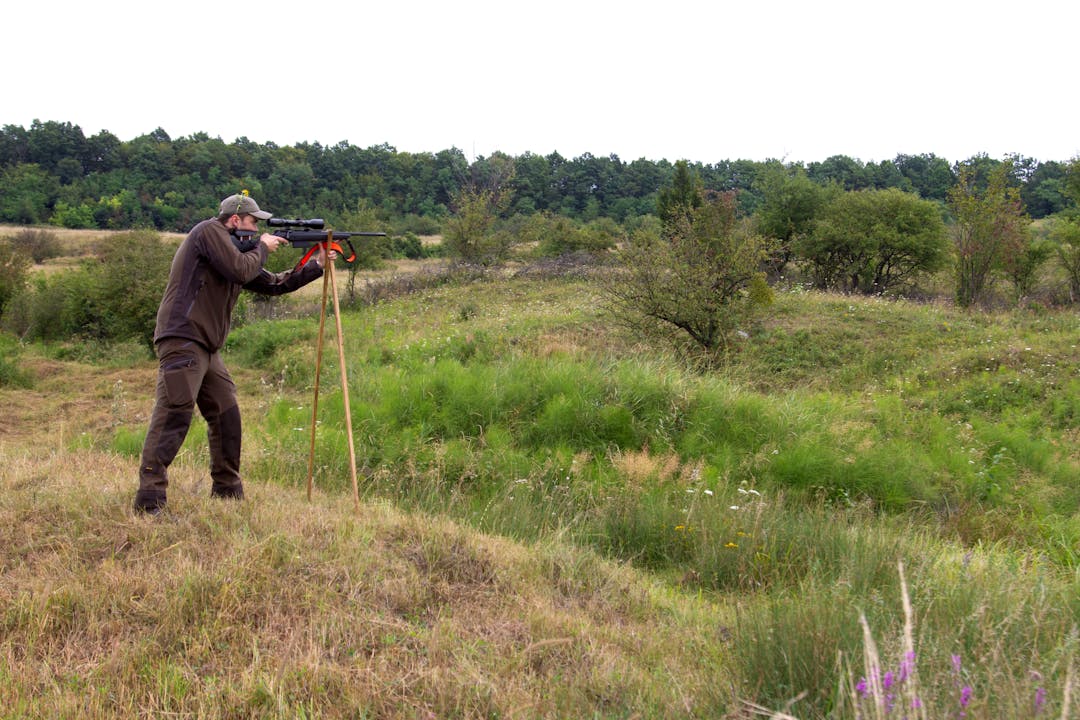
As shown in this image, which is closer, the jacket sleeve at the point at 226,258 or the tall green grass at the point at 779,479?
the tall green grass at the point at 779,479

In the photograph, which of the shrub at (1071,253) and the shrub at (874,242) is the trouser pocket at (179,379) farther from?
the shrub at (1071,253)

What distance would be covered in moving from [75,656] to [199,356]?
2.09 meters

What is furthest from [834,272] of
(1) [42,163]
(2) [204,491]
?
(1) [42,163]

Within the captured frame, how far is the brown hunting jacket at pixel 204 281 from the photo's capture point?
188 inches

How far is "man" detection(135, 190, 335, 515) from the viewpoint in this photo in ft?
15.4

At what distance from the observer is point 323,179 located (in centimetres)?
6788

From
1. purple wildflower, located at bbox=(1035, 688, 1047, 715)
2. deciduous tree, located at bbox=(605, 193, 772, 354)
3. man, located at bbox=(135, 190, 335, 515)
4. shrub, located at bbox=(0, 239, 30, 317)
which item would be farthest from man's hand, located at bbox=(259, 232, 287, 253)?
shrub, located at bbox=(0, 239, 30, 317)

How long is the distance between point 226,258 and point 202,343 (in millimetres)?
588

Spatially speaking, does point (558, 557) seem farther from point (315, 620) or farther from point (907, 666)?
point (907, 666)

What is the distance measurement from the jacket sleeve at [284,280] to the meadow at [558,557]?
1530mm

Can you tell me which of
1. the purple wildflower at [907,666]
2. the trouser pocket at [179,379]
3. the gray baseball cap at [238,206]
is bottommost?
the purple wildflower at [907,666]

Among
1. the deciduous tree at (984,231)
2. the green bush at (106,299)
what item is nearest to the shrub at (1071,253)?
the deciduous tree at (984,231)

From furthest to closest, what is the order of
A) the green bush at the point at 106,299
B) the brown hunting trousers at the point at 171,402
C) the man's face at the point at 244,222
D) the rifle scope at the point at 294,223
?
the green bush at the point at 106,299, the rifle scope at the point at 294,223, the man's face at the point at 244,222, the brown hunting trousers at the point at 171,402

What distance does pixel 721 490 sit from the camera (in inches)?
261
